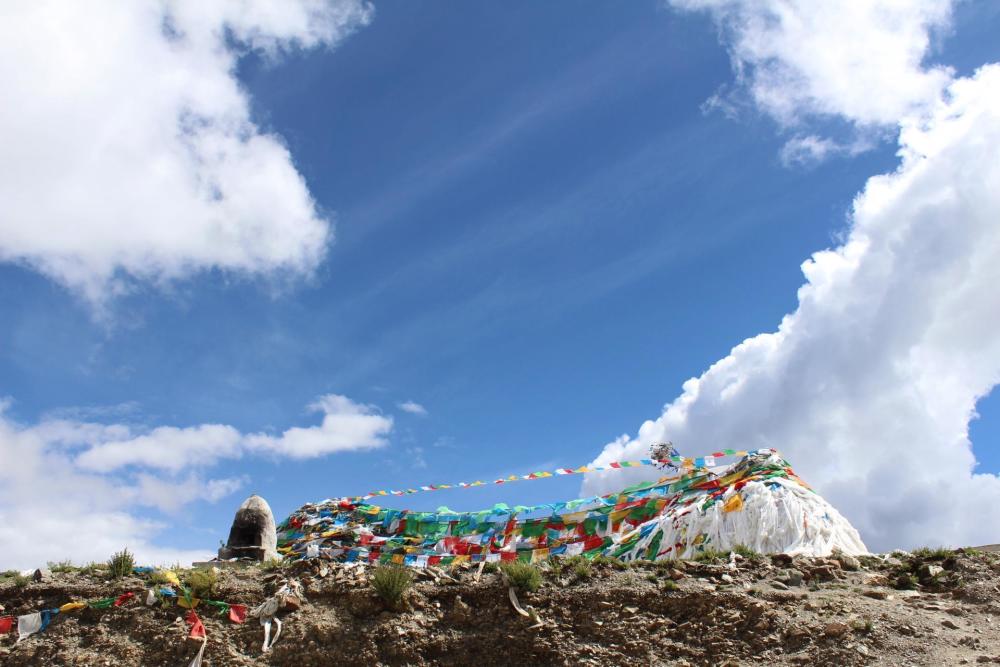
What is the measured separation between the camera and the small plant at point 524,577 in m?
11.9

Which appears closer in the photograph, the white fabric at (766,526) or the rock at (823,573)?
the rock at (823,573)

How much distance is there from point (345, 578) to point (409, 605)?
1.20 meters

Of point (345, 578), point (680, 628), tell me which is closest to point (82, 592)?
point (345, 578)

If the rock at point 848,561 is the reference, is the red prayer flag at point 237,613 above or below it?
below

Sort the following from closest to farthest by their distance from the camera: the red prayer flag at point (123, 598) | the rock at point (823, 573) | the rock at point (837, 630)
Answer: the rock at point (837, 630) → the red prayer flag at point (123, 598) → the rock at point (823, 573)

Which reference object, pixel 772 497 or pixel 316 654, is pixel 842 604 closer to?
pixel 772 497

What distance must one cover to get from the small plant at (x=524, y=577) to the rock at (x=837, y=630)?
159 inches

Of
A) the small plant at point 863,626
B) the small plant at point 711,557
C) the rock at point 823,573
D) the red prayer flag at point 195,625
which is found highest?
the small plant at point 711,557

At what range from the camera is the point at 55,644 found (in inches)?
464

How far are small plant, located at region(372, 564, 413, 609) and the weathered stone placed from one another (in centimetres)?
697

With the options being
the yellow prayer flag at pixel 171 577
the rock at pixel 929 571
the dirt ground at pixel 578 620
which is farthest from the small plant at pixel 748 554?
the yellow prayer flag at pixel 171 577

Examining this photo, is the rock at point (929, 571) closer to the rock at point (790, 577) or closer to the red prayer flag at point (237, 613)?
the rock at point (790, 577)

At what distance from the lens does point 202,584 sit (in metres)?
12.1

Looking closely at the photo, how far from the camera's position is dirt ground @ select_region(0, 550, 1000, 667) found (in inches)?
426
